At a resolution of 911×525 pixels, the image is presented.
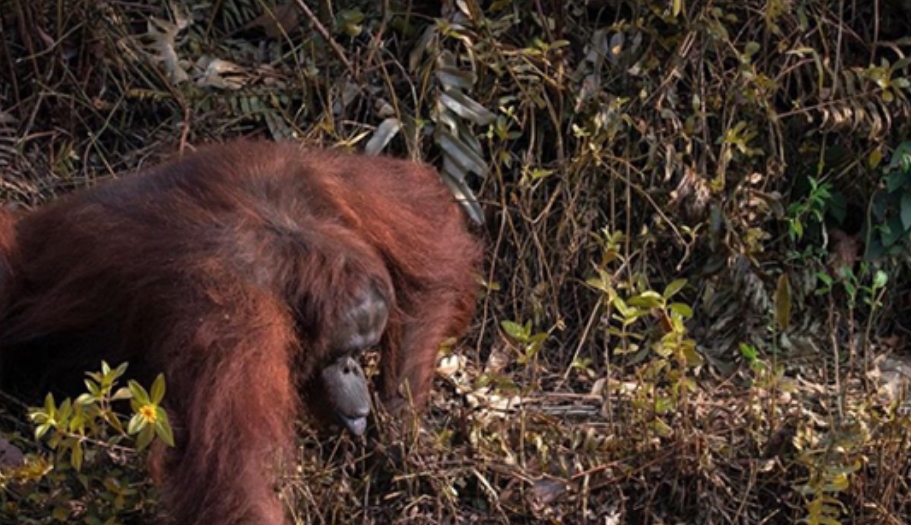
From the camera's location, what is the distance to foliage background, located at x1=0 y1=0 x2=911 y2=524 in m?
4.62

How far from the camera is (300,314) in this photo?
12.2 ft

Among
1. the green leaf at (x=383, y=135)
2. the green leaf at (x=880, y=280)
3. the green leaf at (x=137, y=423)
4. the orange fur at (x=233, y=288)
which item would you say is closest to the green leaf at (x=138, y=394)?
the green leaf at (x=137, y=423)

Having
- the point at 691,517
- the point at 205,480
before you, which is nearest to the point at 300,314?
the point at 205,480

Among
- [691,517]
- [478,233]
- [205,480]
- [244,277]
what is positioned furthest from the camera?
[478,233]

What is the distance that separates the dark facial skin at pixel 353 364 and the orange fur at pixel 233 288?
3 centimetres

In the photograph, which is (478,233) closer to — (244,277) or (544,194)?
(544,194)

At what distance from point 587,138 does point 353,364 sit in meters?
1.17

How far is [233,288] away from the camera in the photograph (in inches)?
142

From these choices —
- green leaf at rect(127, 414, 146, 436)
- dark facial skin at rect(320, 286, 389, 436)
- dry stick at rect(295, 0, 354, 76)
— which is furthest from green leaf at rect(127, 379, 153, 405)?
dry stick at rect(295, 0, 354, 76)

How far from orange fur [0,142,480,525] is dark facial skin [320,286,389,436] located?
0.11 feet

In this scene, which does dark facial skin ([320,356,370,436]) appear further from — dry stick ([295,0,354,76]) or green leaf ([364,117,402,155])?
dry stick ([295,0,354,76])

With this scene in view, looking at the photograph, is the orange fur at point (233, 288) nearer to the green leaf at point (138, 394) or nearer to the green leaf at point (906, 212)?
the green leaf at point (138, 394)

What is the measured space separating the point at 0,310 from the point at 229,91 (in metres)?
1.09

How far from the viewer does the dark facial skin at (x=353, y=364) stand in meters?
3.77
